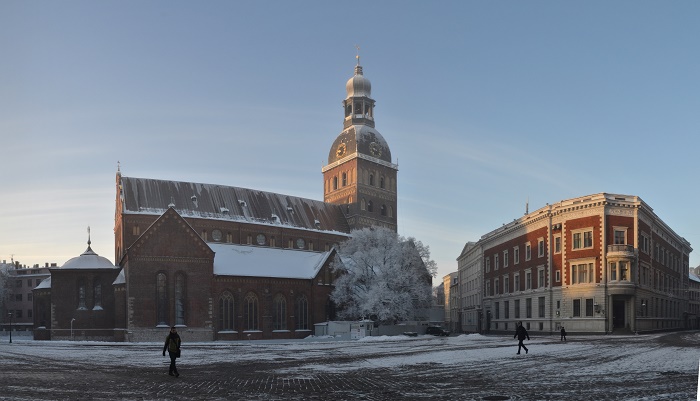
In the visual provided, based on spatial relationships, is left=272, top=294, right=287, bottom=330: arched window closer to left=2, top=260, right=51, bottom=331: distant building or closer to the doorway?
the doorway

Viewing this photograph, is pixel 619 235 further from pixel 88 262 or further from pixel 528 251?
pixel 88 262

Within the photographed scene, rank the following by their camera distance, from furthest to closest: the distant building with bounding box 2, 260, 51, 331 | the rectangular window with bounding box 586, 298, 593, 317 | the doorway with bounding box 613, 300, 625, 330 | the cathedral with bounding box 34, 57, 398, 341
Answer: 1. the distant building with bounding box 2, 260, 51, 331
2. the cathedral with bounding box 34, 57, 398, 341
3. the doorway with bounding box 613, 300, 625, 330
4. the rectangular window with bounding box 586, 298, 593, 317

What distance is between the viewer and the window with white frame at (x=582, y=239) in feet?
193

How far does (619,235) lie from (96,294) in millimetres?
53097

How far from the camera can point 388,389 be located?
18.3 meters

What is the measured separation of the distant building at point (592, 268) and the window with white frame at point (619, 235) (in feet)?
0.28

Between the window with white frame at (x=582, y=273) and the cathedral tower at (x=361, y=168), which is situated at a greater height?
the cathedral tower at (x=361, y=168)

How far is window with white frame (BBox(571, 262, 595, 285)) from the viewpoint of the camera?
58.3 m

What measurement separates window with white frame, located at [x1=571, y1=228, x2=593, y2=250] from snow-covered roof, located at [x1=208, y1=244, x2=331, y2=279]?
1144 inches

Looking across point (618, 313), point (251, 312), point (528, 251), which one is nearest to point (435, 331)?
point (528, 251)

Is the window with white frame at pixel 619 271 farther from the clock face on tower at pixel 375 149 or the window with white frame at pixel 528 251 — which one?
the clock face on tower at pixel 375 149

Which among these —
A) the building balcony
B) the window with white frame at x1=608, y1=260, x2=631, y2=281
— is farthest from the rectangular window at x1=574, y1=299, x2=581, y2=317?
the building balcony

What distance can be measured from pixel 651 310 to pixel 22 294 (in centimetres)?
11733

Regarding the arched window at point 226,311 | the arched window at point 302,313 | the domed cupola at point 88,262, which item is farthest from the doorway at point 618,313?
the domed cupola at point 88,262
